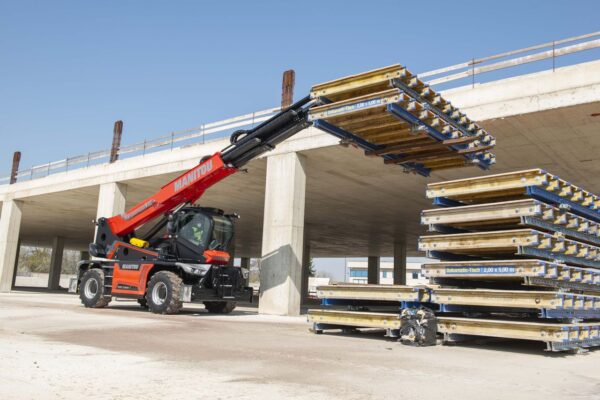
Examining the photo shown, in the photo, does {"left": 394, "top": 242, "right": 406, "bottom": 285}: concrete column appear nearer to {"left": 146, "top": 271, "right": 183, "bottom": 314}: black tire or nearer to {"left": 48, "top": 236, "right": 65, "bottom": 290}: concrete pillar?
{"left": 146, "top": 271, "right": 183, "bottom": 314}: black tire

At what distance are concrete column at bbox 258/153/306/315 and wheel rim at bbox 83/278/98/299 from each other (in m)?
5.46

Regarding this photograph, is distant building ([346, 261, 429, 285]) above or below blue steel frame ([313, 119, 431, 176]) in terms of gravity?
above

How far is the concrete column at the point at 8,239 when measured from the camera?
99.9 feet

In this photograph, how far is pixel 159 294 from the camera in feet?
50.8

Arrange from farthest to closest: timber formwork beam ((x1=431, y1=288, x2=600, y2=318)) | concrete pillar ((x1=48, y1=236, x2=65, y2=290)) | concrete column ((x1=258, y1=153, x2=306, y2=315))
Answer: concrete pillar ((x1=48, y1=236, x2=65, y2=290)) < concrete column ((x1=258, y1=153, x2=306, y2=315)) < timber formwork beam ((x1=431, y1=288, x2=600, y2=318))

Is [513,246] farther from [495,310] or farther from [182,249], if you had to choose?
[182,249]

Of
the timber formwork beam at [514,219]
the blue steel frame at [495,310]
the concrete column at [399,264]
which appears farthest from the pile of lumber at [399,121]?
the concrete column at [399,264]

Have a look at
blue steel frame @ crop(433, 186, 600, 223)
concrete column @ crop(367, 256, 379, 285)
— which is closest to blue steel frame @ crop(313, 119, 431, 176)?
blue steel frame @ crop(433, 186, 600, 223)

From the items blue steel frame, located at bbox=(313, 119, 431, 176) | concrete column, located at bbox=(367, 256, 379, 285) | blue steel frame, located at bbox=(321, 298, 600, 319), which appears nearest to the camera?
blue steel frame, located at bbox=(321, 298, 600, 319)

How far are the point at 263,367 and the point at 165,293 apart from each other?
29.7ft

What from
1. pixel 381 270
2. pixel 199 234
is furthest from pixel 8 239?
pixel 381 270

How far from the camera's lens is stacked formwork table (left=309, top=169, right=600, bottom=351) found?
9.01 metres

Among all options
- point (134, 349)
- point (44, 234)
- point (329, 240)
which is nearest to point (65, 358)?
point (134, 349)

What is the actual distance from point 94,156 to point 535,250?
2303 centimetres
